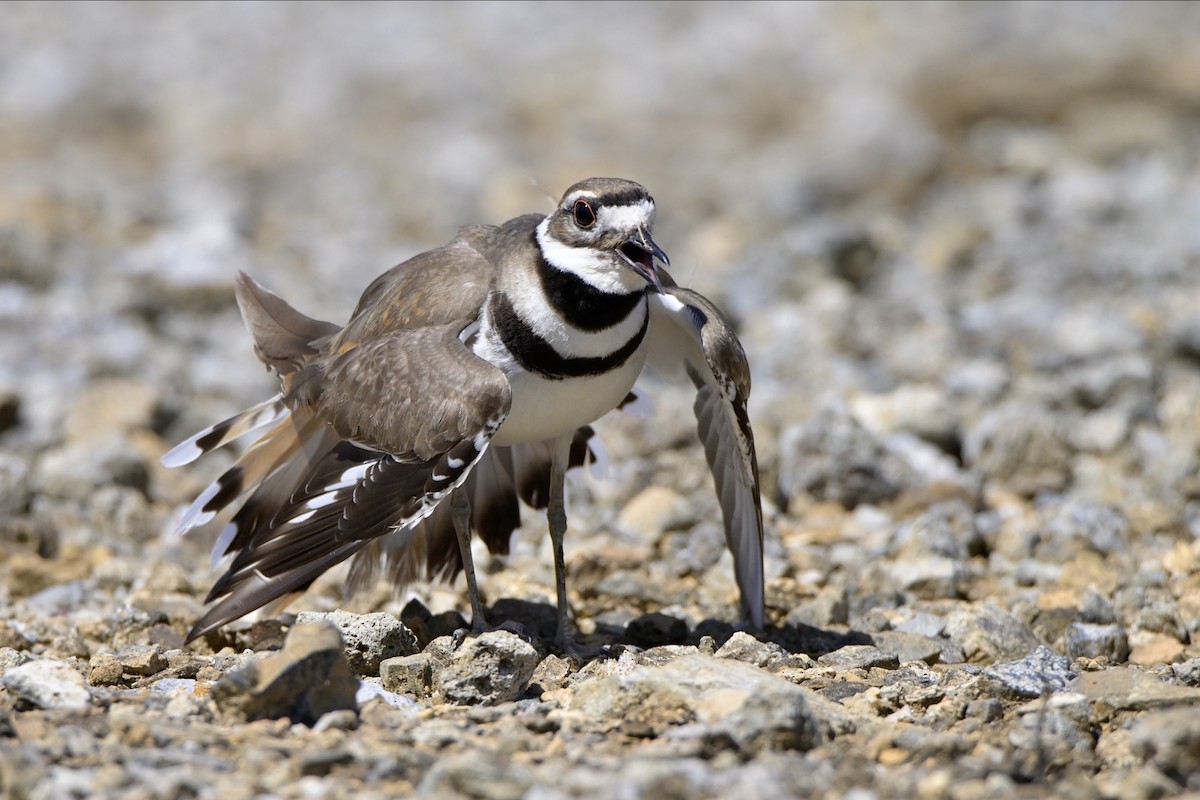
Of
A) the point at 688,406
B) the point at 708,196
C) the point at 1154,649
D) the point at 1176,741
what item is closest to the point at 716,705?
the point at 1176,741

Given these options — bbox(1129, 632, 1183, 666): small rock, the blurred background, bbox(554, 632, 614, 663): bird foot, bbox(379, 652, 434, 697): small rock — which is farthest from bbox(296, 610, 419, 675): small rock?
bbox(1129, 632, 1183, 666): small rock

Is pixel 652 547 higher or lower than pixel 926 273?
lower

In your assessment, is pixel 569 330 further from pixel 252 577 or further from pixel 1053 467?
pixel 1053 467

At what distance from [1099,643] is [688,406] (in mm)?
3454

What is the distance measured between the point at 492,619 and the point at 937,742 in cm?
237

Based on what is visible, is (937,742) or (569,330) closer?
(937,742)

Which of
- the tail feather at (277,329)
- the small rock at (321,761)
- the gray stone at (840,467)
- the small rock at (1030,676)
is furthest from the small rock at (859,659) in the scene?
the tail feather at (277,329)

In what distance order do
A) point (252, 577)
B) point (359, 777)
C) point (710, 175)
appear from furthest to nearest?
1. point (710, 175)
2. point (252, 577)
3. point (359, 777)

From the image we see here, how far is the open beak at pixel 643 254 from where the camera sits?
5.51m

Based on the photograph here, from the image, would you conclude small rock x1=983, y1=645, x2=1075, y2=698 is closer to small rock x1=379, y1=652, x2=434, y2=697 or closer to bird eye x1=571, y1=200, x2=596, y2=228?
small rock x1=379, y1=652, x2=434, y2=697

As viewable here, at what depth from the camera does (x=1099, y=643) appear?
5.67 metres

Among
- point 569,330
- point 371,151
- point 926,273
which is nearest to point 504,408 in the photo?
point 569,330

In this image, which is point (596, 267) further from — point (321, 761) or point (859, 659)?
point (321, 761)

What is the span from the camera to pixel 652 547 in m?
7.08
